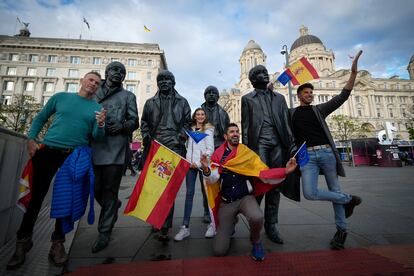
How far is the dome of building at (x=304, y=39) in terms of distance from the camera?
236 ft

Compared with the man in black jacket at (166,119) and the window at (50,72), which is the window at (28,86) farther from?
the man in black jacket at (166,119)

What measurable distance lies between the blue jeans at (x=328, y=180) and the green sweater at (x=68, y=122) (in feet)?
9.33

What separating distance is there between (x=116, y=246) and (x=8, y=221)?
1579 millimetres

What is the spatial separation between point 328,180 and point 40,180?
3.75 meters

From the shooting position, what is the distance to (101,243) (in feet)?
9.02

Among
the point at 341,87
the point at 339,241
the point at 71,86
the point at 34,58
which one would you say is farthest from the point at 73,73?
the point at 341,87

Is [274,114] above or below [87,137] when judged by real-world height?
above

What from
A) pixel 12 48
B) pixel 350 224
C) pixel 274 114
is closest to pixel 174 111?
pixel 274 114

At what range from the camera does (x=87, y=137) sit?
9.06ft

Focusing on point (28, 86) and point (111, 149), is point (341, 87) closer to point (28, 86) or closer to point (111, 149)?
point (111, 149)

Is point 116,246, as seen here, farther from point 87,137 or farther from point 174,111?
point 174,111

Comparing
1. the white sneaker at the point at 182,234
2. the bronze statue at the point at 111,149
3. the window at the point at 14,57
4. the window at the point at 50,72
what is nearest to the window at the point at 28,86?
the window at the point at 50,72

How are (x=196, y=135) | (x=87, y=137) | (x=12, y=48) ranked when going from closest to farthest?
(x=87, y=137), (x=196, y=135), (x=12, y=48)

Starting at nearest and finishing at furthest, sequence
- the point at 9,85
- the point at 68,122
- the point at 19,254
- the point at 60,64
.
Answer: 1. the point at 19,254
2. the point at 68,122
3. the point at 9,85
4. the point at 60,64
